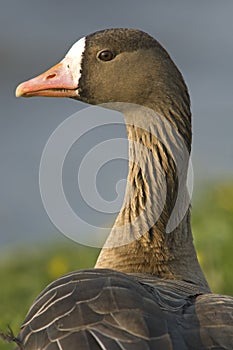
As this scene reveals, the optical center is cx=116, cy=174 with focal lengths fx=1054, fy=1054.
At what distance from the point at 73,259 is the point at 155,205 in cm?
308

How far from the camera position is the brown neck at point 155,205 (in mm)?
5664

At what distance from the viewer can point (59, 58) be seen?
17859 millimetres

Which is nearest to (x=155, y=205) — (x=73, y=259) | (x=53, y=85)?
(x=53, y=85)

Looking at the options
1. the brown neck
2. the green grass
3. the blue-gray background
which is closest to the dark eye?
the brown neck

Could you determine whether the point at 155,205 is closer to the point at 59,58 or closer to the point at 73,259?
the point at 73,259

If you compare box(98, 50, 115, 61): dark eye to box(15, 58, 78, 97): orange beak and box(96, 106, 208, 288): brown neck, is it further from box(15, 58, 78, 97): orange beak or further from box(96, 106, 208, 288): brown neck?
box(96, 106, 208, 288): brown neck

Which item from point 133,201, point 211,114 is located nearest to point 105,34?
point 133,201

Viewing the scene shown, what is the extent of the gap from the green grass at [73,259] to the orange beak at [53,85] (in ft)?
4.52

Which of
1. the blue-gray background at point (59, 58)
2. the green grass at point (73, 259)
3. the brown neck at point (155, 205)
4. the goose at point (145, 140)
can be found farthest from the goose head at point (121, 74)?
the blue-gray background at point (59, 58)

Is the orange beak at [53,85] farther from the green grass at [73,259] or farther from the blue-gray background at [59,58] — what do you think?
the blue-gray background at [59,58]

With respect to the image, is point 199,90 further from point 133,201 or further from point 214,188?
point 133,201

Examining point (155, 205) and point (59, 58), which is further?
point (59, 58)

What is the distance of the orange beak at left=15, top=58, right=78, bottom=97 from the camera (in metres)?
5.92

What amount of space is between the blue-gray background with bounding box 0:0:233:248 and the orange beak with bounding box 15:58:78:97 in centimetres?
452
